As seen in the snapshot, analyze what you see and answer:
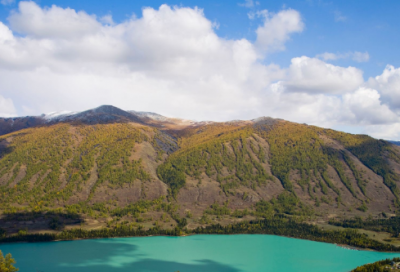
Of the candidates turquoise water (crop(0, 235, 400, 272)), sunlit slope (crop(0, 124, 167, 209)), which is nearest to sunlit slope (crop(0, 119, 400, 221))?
sunlit slope (crop(0, 124, 167, 209))

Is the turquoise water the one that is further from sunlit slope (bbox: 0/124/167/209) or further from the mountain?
sunlit slope (bbox: 0/124/167/209)

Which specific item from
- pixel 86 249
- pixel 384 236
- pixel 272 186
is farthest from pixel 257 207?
pixel 86 249

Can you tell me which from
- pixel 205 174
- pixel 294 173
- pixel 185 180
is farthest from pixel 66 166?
pixel 294 173

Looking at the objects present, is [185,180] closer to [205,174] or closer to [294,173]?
[205,174]

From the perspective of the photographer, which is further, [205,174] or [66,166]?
[205,174]

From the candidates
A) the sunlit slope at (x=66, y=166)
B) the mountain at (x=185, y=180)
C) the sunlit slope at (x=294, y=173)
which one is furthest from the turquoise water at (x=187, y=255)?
the sunlit slope at (x=66, y=166)

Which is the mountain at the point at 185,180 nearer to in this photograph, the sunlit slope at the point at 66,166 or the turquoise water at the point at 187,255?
the sunlit slope at the point at 66,166
